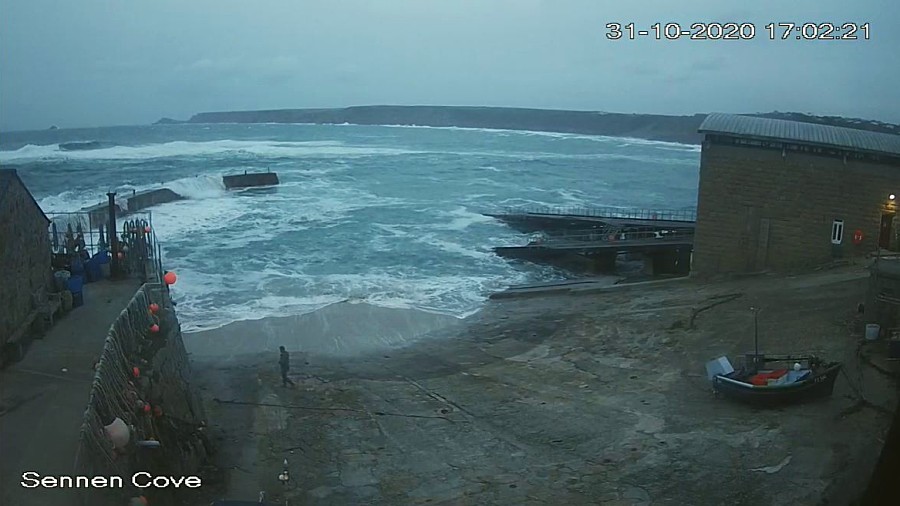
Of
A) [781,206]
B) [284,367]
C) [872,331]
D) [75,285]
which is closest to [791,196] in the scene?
[781,206]

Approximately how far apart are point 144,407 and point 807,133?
65.8 ft

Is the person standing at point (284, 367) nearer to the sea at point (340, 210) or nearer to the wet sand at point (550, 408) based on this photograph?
the wet sand at point (550, 408)

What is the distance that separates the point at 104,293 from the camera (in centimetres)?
1373

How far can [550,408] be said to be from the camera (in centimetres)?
1478

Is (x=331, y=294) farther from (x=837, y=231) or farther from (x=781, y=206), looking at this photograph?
(x=837, y=231)

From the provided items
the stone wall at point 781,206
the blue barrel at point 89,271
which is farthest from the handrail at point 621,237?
the blue barrel at point 89,271

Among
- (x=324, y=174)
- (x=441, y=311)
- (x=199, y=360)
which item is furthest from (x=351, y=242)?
(x=324, y=174)

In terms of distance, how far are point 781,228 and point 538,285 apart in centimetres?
781

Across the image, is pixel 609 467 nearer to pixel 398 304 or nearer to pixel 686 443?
pixel 686 443

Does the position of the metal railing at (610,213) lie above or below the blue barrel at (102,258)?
below

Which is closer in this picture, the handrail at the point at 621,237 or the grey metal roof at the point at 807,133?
the grey metal roof at the point at 807,133

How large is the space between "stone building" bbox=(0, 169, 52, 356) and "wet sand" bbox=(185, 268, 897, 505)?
3.70 metres

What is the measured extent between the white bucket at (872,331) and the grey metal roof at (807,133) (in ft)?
25.3

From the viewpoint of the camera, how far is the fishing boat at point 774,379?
13320 mm
